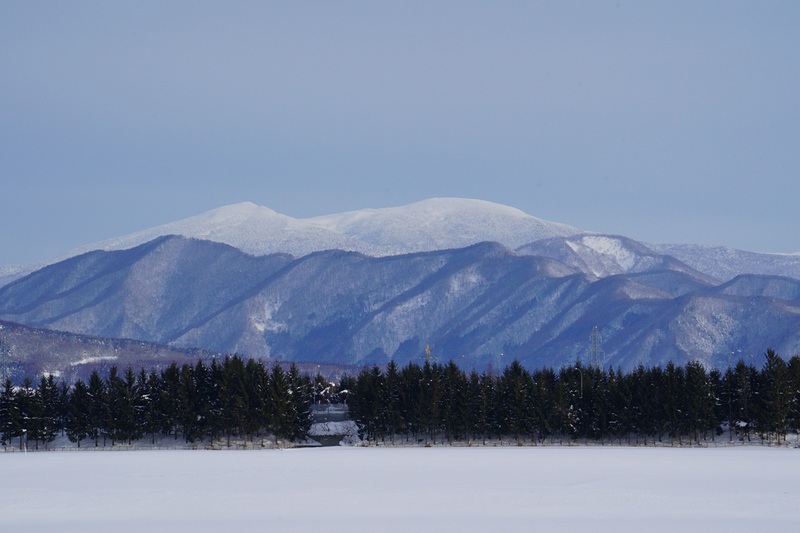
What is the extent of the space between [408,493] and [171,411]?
73294mm

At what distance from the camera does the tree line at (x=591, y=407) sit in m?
141

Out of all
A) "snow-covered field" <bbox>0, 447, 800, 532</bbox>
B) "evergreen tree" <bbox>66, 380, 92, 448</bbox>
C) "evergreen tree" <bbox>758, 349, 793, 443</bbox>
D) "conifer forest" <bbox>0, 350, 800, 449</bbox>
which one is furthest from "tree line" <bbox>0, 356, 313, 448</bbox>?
"evergreen tree" <bbox>758, 349, 793, 443</bbox>

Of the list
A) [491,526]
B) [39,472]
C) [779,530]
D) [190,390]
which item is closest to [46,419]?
[190,390]

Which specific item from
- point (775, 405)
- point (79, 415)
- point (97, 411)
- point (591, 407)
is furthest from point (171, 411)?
point (775, 405)

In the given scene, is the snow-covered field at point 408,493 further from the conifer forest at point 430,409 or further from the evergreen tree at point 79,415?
the evergreen tree at point 79,415

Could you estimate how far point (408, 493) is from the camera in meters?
76.6

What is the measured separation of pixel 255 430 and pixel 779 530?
94.2 metres

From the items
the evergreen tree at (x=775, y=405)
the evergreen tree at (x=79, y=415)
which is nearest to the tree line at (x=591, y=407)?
the evergreen tree at (x=775, y=405)

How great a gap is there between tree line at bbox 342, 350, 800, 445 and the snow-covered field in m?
21.4

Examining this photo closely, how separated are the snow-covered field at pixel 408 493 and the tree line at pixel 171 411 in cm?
2312

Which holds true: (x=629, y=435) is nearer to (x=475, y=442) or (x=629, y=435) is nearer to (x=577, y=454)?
(x=475, y=442)

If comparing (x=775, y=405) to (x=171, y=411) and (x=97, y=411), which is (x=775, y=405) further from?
(x=97, y=411)

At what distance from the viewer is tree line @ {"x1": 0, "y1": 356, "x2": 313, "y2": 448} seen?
142250mm

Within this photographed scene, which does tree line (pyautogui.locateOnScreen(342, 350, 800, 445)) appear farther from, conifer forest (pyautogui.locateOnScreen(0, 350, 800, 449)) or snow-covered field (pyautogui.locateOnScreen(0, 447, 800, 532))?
snow-covered field (pyautogui.locateOnScreen(0, 447, 800, 532))
